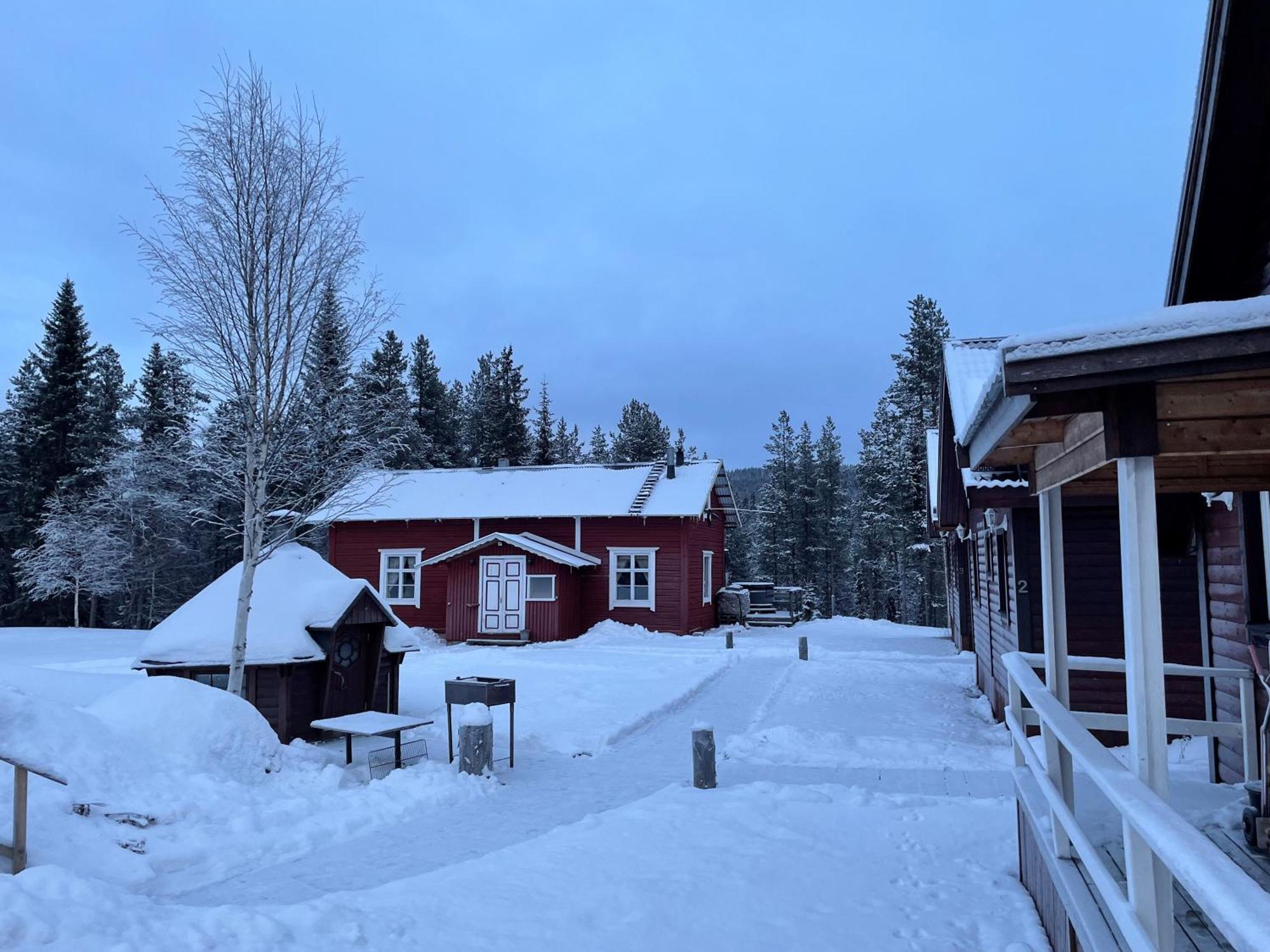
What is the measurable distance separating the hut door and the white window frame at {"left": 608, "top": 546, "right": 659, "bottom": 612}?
48.2 feet

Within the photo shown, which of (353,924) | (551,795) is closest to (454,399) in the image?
(551,795)

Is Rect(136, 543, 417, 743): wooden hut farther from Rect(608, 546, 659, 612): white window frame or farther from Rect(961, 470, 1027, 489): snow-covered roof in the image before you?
Rect(608, 546, 659, 612): white window frame

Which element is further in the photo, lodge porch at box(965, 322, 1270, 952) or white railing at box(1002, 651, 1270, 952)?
lodge porch at box(965, 322, 1270, 952)

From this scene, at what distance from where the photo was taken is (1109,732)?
1040 centimetres

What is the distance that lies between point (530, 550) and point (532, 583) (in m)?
1.16

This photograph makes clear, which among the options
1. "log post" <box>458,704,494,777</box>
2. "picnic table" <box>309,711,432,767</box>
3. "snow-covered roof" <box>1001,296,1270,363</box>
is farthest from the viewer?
"picnic table" <box>309,711,432,767</box>

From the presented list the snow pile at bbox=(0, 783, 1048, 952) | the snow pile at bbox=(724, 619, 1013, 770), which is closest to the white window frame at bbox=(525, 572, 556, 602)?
the snow pile at bbox=(724, 619, 1013, 770)

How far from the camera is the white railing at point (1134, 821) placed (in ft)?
5.85

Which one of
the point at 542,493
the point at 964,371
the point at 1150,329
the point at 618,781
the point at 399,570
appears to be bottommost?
the point at 618,781

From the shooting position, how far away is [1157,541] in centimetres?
344

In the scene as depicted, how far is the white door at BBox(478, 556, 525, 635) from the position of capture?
25.0 m

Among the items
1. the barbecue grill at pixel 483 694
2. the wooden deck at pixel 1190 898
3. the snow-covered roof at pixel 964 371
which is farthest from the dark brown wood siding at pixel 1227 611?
Result: the barbecue grill at pixel 483 694

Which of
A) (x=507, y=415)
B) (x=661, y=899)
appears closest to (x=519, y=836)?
(x=661, y=899)

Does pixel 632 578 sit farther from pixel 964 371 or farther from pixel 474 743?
pixel 474 743
